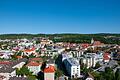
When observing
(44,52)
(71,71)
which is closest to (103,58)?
(71,71)

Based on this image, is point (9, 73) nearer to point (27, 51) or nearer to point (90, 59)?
point (90, 59)

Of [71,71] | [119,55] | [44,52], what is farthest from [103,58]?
[44,52]

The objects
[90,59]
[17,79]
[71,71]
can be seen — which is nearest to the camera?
[17,79]

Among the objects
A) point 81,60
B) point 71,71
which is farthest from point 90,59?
point 71,71

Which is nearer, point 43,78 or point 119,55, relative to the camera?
point 43,78

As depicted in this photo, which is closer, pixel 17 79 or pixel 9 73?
pixel 17 79

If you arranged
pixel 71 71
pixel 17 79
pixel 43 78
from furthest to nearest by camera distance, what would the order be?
pixel 71 71, pixel 43 78, pixel 17 79

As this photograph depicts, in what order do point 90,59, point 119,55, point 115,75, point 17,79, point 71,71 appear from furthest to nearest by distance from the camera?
point 119,55 → point 90,59 → point 71,71 → point 115,75 → point 17,79

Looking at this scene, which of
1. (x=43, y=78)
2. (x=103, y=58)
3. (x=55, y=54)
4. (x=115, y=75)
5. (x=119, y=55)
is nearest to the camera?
(x=115, y=75)

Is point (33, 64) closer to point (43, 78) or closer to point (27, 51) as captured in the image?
point (43, 78)
